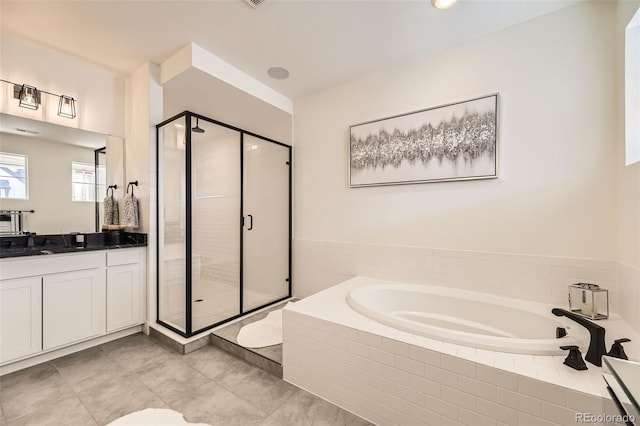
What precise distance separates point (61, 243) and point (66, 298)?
596mm

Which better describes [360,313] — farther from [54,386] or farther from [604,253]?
[54,386]

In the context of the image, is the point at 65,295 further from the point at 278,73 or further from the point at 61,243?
the point at 278,73

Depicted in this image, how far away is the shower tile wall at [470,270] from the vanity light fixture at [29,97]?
9.26 ft

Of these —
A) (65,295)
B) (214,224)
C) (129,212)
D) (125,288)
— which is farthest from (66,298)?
(214,224)

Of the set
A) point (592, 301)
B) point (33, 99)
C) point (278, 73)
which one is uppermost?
point (278, 73)

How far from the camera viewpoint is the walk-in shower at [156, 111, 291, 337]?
241cm

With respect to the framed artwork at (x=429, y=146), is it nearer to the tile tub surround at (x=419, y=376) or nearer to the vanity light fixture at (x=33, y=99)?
the tile tub surround at (x=419, y=376)

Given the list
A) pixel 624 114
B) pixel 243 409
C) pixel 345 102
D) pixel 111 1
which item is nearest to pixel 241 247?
pixel 243 409

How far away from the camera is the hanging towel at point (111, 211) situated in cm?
265

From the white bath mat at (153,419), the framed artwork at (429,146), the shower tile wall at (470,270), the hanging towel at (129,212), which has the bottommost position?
the white bath mat at (153,419)

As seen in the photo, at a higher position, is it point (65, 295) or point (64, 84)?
point (64, 84)

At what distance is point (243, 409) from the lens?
62.9 inches

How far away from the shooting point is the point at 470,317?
6.79 feet

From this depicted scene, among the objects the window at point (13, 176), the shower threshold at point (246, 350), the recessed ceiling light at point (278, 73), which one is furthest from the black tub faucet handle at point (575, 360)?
the window at point (13, 176)
